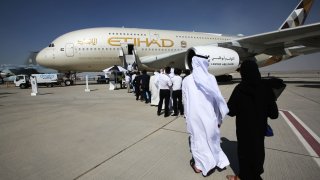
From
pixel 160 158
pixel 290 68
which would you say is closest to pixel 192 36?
pixel 160 158

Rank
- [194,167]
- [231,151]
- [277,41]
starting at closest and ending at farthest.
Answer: [194,167], [231,151], [277,41]

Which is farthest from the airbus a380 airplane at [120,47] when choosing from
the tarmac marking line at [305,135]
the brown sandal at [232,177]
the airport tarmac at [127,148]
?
the brown sandal at [232,177]

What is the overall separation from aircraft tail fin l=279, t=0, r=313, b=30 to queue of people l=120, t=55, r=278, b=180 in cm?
1665

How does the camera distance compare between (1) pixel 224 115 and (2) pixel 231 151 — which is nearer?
(1) pixel 224 115

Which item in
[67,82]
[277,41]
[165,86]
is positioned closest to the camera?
[165,86]

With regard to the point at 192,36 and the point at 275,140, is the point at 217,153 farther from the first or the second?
the point at 192,36

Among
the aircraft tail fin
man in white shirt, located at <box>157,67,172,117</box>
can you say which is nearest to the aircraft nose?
man in white shirt, located at <box>157,67,172,117</box>

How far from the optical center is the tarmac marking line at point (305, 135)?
3.00 m

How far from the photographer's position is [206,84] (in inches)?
91.9

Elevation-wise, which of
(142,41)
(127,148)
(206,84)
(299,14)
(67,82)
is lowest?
(127,148)

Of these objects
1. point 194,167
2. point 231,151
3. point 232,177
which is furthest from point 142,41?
point 232,177

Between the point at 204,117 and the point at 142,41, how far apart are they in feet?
46.4

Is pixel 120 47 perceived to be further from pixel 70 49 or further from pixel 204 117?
pixel 204 117

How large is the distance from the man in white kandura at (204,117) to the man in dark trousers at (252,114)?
40 centimetres
